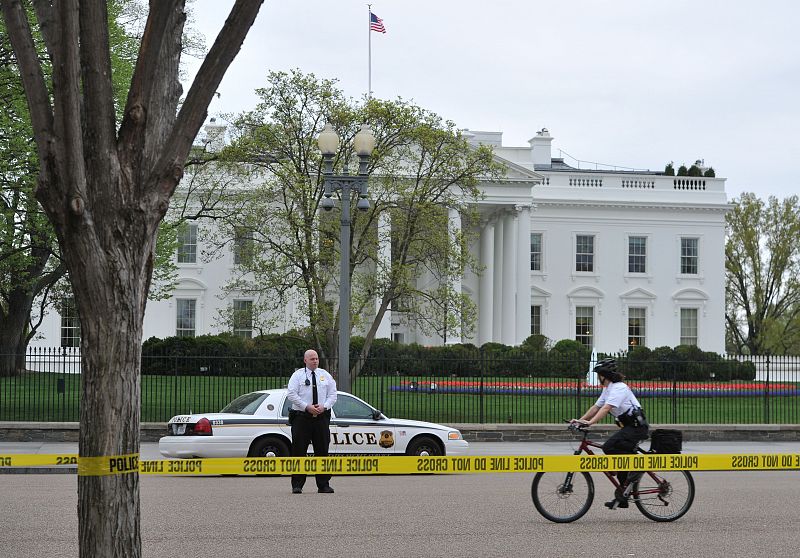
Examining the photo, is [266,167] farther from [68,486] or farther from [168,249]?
[68,486]

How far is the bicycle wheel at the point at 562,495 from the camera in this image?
11.6 m

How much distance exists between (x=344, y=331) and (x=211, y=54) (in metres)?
14.9

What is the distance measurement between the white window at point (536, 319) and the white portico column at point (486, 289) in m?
4.58

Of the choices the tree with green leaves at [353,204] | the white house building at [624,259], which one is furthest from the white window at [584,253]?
the tree with green leaves at [353,204]

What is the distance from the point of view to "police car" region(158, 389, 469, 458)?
16.9 m

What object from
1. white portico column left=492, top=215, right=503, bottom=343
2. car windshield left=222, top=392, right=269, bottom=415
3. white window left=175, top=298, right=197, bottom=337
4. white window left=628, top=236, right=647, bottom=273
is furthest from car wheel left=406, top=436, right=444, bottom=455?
white window left=628, top=236, right=647, bottom=273

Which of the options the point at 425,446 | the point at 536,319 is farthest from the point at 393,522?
the point at 536,319

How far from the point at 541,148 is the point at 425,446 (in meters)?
53.2

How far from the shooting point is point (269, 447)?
17.1 metres

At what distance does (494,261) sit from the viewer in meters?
62.4

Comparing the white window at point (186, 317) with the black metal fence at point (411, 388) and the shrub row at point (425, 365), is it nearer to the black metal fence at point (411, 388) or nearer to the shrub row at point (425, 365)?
the shrub row at point (425, 365)

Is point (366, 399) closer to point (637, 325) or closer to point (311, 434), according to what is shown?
point (311, 434)

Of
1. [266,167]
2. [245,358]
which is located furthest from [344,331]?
[266,167]

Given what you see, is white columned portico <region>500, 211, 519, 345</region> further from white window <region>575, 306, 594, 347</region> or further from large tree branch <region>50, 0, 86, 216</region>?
large tree branch <region>50, 0, 86, 216</region>
